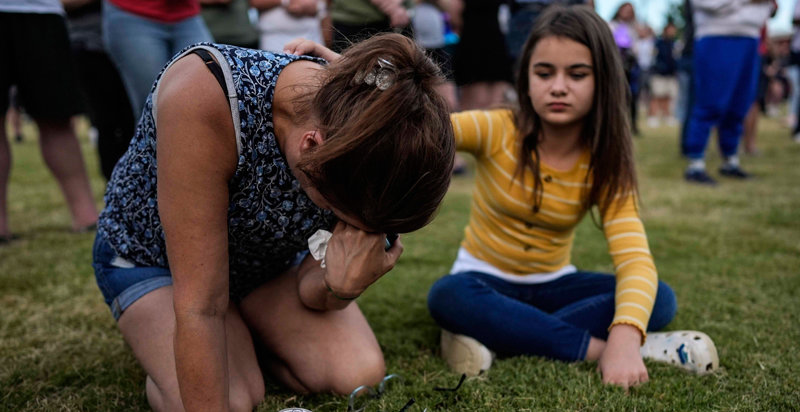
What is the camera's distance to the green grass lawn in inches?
56.4

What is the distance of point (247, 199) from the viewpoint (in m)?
1.31

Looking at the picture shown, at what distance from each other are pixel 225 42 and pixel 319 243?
2309 mm

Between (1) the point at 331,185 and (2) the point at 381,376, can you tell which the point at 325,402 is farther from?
(1) the point at 331,185

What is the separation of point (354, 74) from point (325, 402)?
821mm

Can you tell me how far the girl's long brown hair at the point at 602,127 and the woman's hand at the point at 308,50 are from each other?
0.68 metres

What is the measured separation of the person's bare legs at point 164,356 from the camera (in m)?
1.34

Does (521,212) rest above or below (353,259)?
below

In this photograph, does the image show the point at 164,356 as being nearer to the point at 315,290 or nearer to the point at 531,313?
the point at 315,290

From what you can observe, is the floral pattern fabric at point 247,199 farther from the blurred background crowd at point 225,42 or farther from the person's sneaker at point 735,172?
the person's sneaker at point 735,172

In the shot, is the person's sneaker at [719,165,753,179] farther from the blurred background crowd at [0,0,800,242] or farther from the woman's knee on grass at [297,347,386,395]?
the woman's knee on grass at [297,347,386,395]

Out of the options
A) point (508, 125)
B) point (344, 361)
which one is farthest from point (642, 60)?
point (344, 361)

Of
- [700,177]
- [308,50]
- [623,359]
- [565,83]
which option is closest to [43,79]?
[308,50]

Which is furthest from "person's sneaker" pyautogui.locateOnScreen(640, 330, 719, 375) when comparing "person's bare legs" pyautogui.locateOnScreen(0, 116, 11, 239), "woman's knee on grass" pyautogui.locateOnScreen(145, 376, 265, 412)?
"person's bare legs" pyautogui.locateOnScreen(0, 116, 11, 239)

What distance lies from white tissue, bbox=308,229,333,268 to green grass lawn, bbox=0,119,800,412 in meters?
0.37
